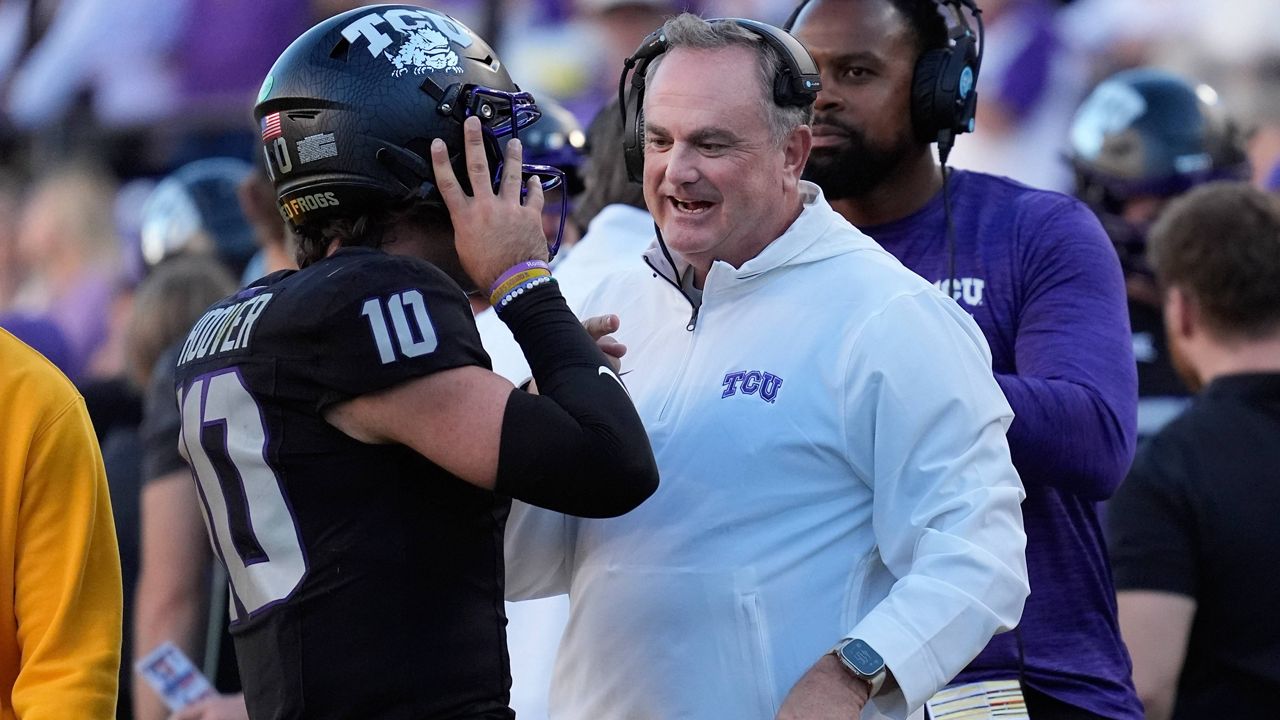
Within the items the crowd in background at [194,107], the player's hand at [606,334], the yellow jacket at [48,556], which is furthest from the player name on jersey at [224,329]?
the crowd in background at [194,107]

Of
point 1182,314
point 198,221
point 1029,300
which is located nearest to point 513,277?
point 1029,300

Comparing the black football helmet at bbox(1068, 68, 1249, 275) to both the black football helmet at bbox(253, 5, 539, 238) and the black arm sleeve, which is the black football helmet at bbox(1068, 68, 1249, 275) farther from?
the black arm sleeve

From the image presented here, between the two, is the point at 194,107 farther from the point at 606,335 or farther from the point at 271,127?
the point at 606,335

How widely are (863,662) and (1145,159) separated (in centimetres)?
403

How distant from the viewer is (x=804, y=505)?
2830 millimetres

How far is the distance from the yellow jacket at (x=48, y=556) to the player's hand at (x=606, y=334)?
0.85m

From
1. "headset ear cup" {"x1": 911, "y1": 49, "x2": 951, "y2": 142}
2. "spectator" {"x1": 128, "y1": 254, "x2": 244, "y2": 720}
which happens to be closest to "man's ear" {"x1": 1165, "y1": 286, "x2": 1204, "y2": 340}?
"headset ear cup" {"x1": 911, "y1": 49, "x2": 951, "y2": 142}

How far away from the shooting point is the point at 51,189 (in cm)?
1071

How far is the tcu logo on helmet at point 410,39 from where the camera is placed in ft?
9.44

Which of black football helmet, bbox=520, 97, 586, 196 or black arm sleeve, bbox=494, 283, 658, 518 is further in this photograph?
black football helmet, bbox=520, 97, 586, 196

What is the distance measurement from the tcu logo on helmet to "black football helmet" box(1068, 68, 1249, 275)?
3642 mm

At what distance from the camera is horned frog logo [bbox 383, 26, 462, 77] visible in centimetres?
287

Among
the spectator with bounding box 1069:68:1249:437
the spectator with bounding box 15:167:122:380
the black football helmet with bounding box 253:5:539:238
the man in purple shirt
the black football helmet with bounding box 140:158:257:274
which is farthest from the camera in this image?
the spectator with bounding box 15:167:122:380

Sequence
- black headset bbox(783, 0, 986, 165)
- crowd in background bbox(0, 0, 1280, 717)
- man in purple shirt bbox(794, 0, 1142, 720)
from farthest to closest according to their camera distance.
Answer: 1. crowd in background bbox(0, 0, 1280, 717)
2. black headset bbox(783, 0, 986, 165)
3. man in purple shirt bbox(794, 0, 1142, 720)
